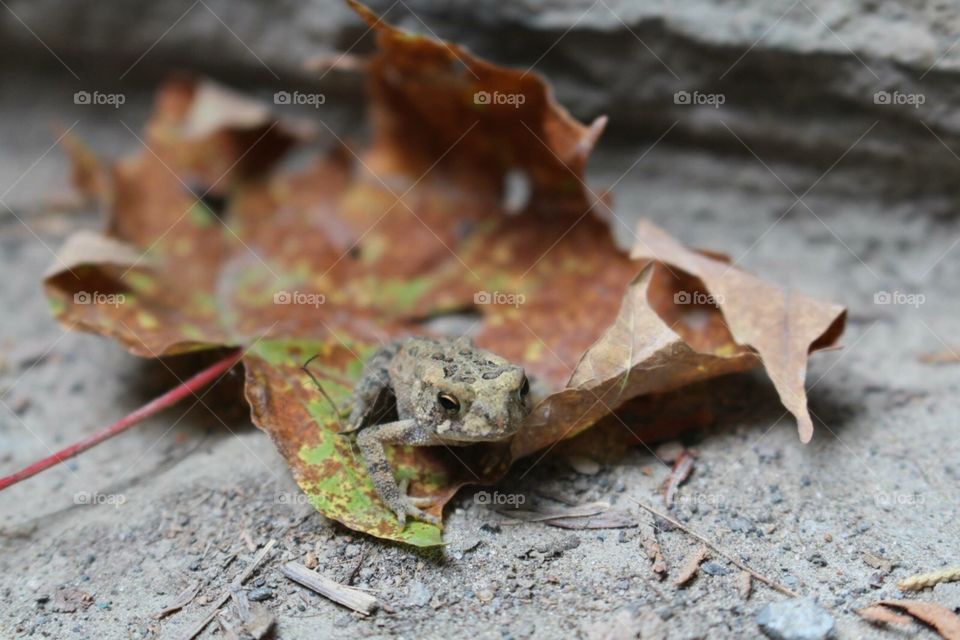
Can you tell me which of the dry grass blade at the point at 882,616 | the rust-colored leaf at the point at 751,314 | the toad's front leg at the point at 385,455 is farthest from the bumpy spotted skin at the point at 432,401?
the dry grass blade at the point at 882,616

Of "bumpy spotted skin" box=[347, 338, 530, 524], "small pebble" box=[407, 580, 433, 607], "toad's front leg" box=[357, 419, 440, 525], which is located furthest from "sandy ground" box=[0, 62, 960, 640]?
"bumpy spotted skin" box=[347, 338, 530, 524]

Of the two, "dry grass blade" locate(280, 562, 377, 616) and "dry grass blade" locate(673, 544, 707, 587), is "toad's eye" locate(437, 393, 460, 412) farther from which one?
"dry grass blade" locate(673, 544, 707, 587)

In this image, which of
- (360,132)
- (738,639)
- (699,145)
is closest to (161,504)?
(738,639)

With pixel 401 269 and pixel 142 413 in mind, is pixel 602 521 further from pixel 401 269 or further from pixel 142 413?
pixel 142 413

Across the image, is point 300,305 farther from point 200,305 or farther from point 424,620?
point 424,620

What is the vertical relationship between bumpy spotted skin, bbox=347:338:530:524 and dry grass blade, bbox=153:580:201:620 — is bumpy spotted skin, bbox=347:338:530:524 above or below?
above

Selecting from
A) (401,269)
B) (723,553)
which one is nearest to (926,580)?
(723,553)

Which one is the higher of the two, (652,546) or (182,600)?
(182,600)
